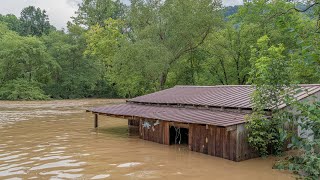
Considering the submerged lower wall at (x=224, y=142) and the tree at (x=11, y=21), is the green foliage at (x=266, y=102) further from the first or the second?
the tree at (x=11, y=21)

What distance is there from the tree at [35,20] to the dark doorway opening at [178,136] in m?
48.5

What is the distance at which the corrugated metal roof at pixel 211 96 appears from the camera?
12.3 metres

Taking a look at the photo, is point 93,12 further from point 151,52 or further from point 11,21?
point 11,21

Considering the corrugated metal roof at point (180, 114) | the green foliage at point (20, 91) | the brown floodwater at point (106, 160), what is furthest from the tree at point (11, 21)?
the brown floodwater at point (106, 160)

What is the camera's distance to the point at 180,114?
1302cm

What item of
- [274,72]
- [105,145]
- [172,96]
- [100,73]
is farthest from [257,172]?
[100,73]

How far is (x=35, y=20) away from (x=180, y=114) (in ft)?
170

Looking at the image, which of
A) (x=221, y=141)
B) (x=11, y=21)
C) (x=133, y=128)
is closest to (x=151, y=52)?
(x=133, y=128)

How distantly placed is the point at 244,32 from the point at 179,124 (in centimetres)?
1996

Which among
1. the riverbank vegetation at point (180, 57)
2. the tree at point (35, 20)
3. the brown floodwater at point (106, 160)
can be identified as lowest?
the brown floodwater at point (106, 160)

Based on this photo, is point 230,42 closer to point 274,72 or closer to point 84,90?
point 274,72

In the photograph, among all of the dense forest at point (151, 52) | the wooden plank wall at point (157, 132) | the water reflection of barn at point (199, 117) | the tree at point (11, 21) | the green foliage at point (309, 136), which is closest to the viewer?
the green foliage at point (309, 136)

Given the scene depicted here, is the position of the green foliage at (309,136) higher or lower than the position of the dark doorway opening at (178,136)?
higher

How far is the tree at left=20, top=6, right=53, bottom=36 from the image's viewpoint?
5569cm
